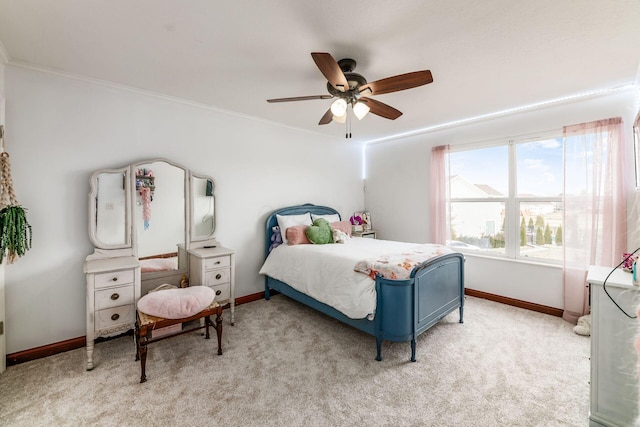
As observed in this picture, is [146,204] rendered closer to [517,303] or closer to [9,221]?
[9,221]

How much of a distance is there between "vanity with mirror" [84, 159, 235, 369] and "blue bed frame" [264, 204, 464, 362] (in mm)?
1420

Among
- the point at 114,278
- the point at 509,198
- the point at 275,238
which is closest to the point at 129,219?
the point at 114,278

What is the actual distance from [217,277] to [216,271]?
68 mm

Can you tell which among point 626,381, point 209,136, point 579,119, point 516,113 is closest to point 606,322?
point 626,381

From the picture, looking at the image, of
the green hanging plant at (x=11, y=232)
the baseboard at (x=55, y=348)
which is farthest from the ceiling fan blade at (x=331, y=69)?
the baseboard at (x=55, y=348)

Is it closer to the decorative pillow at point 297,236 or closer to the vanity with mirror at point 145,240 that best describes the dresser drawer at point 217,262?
the vanity with mirror at point 145,240

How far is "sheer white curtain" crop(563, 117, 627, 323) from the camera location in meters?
2.72

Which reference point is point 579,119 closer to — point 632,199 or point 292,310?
point 632,199

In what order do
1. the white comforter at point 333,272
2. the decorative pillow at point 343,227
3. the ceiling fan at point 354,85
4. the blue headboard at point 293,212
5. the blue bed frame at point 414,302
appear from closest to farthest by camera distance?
the ceiling fan at point 354,85, the blue bed frame at point 414,302, the white comforter at point 333,272, the blue headboard at point 293,212, the decorative pillow at point 343,227

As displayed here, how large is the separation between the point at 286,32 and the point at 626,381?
2887 mm

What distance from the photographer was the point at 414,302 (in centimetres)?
221

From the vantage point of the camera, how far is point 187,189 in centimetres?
301

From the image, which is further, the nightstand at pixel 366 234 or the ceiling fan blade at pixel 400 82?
the nightstand at pixel 366 234

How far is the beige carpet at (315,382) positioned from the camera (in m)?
1.67
